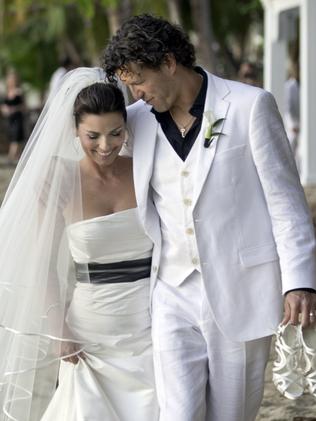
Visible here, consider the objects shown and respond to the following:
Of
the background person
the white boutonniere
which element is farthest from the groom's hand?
the background person

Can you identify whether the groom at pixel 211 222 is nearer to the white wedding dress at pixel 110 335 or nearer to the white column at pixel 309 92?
the white wedding dress at pixel 110 335

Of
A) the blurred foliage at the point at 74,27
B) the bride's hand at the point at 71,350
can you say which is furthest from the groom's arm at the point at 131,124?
the blurred foliage at the point at 74,27

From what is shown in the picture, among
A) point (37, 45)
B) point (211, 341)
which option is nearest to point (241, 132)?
point (211, 341)

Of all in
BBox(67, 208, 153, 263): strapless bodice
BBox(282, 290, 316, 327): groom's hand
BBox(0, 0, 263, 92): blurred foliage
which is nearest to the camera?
BBox(282, 290, 316, 327): groom's hand

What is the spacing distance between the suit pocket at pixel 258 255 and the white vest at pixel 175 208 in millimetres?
187

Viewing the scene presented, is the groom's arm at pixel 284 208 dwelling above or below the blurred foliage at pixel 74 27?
above

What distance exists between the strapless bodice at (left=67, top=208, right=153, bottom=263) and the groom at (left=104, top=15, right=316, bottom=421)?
142 millimetres

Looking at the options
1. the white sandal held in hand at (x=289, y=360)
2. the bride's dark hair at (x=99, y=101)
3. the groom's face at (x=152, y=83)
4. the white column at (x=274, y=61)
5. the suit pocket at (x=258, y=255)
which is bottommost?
the white column at (x=274, y=61)

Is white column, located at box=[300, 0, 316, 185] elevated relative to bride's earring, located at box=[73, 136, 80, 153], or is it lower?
lower

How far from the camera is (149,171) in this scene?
383 centimetres

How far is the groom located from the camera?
3664 mm

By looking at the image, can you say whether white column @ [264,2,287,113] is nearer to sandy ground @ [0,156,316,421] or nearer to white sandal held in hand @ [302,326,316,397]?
sandy ground @ [0,156,316,421]

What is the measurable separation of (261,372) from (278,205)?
2.36 feet

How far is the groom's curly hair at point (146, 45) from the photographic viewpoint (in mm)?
3678
